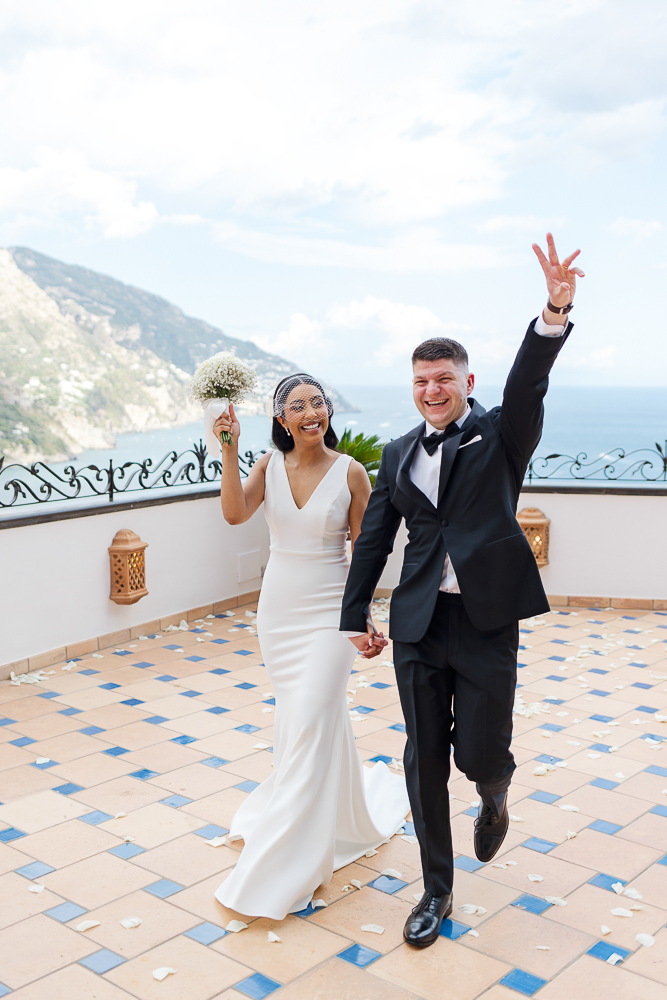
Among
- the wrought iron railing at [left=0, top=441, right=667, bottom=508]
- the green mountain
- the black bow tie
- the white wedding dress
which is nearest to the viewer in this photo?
the black bow tie

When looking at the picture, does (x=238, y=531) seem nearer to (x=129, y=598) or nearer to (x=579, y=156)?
(x=129, y=598)

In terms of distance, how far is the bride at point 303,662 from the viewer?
9.21 ft

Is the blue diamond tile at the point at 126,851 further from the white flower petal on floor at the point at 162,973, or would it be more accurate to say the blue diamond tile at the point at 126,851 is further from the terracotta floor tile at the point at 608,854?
the terracotta floor tile at the point at 608,854

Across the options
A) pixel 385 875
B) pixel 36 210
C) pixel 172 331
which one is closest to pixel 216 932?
pixel 385 875

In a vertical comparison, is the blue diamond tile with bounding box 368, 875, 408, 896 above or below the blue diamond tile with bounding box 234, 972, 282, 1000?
below

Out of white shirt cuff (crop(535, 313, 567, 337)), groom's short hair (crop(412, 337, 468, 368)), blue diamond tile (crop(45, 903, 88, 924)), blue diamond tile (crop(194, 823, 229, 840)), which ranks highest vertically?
white shirt cuff (crop(535, 313, 567, 337))

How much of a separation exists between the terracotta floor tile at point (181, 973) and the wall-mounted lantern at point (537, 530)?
4982 millimetres

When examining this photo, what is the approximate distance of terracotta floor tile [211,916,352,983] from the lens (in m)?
2.48

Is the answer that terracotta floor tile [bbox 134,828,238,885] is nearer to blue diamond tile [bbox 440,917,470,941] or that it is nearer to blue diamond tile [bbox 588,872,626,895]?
blue diamond tile [bbox 440,917,470,941]

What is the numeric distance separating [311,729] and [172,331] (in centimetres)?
3864

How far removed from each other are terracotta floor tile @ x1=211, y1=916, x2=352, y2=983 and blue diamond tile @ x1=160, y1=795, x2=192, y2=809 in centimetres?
93

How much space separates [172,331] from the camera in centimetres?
3988

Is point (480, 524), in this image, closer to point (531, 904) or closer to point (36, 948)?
point (531, 904)

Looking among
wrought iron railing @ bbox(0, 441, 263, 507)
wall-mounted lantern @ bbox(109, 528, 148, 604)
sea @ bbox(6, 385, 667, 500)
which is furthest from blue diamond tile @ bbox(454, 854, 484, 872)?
wrought iron railing @ bbox(0, 441, 263, 507)
